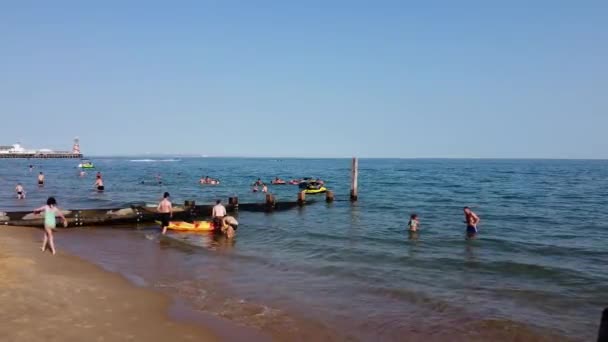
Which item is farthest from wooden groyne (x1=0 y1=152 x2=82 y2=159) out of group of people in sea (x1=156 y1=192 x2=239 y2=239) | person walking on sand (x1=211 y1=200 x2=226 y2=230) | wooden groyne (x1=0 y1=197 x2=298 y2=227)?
person walking on sand (x1=211 y1=200 x2=226 y2=230)

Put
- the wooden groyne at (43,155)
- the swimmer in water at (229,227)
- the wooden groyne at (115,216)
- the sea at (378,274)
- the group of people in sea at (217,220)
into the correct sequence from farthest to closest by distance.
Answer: the wooden groyne at (43,155) < the wooden groyne at (115,216) < the group of people in sea at (217,220) < the swimmer in water at (229,227) < the sea at (378,274)

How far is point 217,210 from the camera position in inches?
859

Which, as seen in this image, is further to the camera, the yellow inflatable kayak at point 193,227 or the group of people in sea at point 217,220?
the yellow inflatable kayak at point 193,227

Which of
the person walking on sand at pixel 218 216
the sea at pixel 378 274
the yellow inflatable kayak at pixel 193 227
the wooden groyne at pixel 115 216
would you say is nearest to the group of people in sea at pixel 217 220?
the person walking on sand at pixel 218 216

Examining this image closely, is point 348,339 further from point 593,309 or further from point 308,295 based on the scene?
point 593,309

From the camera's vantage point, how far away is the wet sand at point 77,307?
812 centimetres

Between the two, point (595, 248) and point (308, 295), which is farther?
point (595, 248)

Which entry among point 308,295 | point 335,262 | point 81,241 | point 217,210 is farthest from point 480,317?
point 81,241

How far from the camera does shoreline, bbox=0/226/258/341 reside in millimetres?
8156

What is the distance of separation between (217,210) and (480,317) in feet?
45.0

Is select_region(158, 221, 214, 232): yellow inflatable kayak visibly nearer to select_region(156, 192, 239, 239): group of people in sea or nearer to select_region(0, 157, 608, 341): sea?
select_region(156, 192, 239, 239): group of people in sea

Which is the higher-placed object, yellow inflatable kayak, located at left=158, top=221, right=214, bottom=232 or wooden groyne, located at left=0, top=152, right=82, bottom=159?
wooden groyne, located at left=0, top=152, right=82, bottom=159

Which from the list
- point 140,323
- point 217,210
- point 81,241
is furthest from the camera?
point 217,210

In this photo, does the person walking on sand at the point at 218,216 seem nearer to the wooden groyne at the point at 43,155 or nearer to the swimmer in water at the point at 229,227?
the swimmer in water at the point at 229,227
